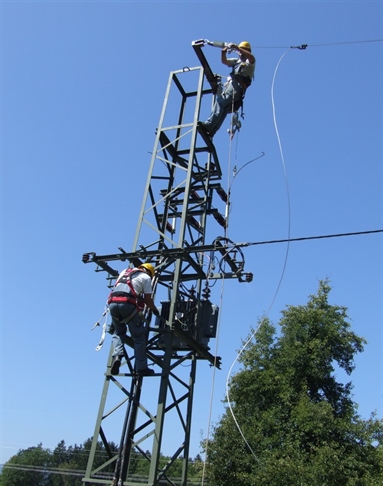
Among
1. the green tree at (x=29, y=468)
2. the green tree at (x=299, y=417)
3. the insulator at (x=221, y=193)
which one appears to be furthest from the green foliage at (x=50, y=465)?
the insulator at (x=221, y=193)

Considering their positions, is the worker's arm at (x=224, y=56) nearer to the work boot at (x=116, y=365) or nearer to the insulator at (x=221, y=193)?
the insulator at (x=221, y=193)

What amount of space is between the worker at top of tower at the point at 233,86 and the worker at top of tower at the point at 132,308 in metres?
3.90

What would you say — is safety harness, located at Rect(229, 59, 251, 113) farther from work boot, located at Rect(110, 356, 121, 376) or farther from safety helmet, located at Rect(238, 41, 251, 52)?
work boot, located at Rect(110, 356, 121, 376)

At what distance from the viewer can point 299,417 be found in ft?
68.5

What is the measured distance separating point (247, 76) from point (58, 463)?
318ft

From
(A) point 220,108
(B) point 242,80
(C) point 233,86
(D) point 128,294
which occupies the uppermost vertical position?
(B) point 242,80

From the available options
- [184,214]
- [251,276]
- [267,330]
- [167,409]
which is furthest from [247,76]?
[267,330]

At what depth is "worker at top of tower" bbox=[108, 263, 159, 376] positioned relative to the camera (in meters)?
6.91

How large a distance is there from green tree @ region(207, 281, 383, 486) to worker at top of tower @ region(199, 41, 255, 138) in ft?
44.8

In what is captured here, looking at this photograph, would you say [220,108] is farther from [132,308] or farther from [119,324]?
[119,324]

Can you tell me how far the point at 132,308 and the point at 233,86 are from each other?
5.32 m

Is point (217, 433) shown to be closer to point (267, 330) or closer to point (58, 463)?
point (267, 330)

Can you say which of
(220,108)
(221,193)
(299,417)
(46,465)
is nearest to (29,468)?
(46,465)

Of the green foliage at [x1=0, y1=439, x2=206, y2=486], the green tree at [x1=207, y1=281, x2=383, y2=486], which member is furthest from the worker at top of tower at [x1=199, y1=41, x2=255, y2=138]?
the green foliage at [x1=0, y1=439, x2=206, y2=486]
